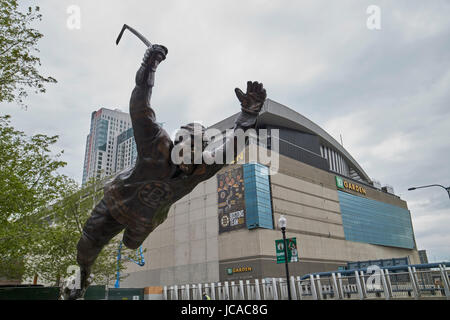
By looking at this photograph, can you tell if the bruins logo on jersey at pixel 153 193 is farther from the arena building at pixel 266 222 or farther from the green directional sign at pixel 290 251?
the arena building at pixel 266 222

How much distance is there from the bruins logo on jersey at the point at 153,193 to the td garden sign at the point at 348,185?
52.6 m

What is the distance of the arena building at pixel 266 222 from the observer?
122 feet

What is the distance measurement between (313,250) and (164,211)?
1600 inches

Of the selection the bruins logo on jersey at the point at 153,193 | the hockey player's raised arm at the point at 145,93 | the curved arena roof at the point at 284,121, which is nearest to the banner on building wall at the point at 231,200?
the curved arena roof at the point at 284,121

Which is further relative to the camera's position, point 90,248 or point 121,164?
point 121,164

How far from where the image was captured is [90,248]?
3.83 m

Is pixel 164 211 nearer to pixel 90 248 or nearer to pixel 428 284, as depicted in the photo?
pixel 90 248

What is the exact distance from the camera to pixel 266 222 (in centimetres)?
3703

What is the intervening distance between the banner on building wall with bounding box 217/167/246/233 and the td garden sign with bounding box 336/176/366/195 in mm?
20705

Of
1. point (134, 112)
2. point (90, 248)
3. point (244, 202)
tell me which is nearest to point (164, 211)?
point (90, 248)

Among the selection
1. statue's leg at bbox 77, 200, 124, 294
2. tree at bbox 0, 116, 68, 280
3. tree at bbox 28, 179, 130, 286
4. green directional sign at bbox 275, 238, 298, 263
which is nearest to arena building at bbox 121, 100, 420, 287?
tree at bbox 28, 179, 130, 286

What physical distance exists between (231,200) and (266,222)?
4723 millimetres

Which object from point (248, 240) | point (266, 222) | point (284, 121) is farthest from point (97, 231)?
point (284, 121)
